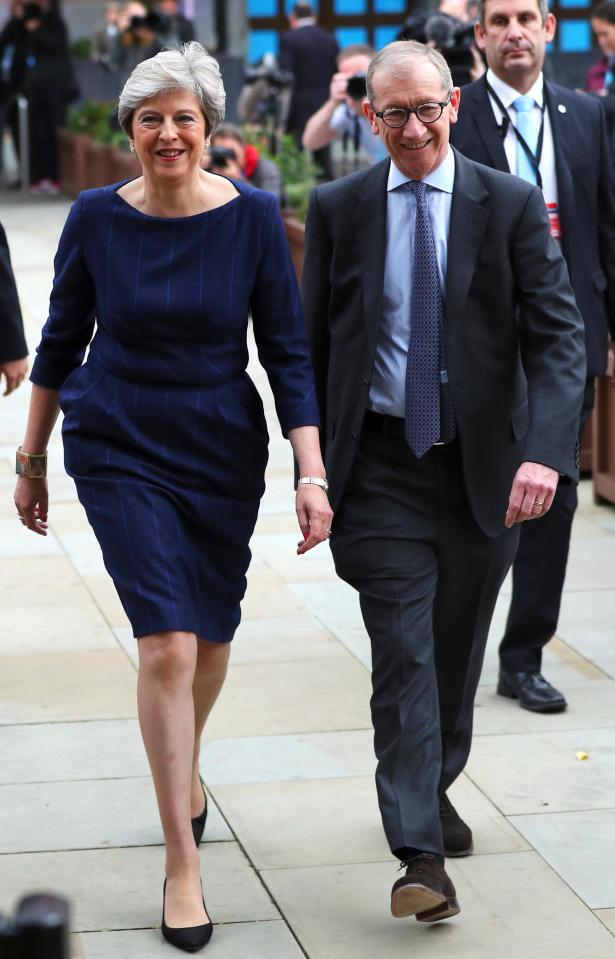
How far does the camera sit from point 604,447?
824 cm

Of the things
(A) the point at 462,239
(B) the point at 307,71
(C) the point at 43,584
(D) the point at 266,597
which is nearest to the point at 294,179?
(B) the point at 307,71

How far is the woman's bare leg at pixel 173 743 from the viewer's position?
371 cm

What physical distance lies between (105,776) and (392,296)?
171cm

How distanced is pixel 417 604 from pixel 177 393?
27.7 inches

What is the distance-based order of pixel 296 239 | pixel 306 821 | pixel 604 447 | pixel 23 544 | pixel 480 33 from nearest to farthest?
pixel 306 821 → pixel 480 33 → pixel 23 544 → pixel 604 447 → pixel 296 239

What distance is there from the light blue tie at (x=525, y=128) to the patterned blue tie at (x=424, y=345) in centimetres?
134

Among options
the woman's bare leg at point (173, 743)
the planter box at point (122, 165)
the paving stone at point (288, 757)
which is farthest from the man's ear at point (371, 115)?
the planter box at point (122, 165)

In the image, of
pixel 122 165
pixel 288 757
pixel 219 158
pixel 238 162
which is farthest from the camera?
pixel 122 165

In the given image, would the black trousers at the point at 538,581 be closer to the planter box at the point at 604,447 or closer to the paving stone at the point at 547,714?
the paving stone at the point at 547,714

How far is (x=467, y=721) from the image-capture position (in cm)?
421

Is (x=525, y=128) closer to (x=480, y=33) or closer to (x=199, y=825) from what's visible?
(x=480, y=33)

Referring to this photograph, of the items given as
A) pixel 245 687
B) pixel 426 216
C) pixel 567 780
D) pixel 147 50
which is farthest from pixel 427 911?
pixel 147 50

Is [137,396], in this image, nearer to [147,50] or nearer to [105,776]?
[105,776]

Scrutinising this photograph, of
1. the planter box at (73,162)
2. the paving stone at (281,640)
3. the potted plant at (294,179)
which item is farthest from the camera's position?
the planter box at (73,162)
